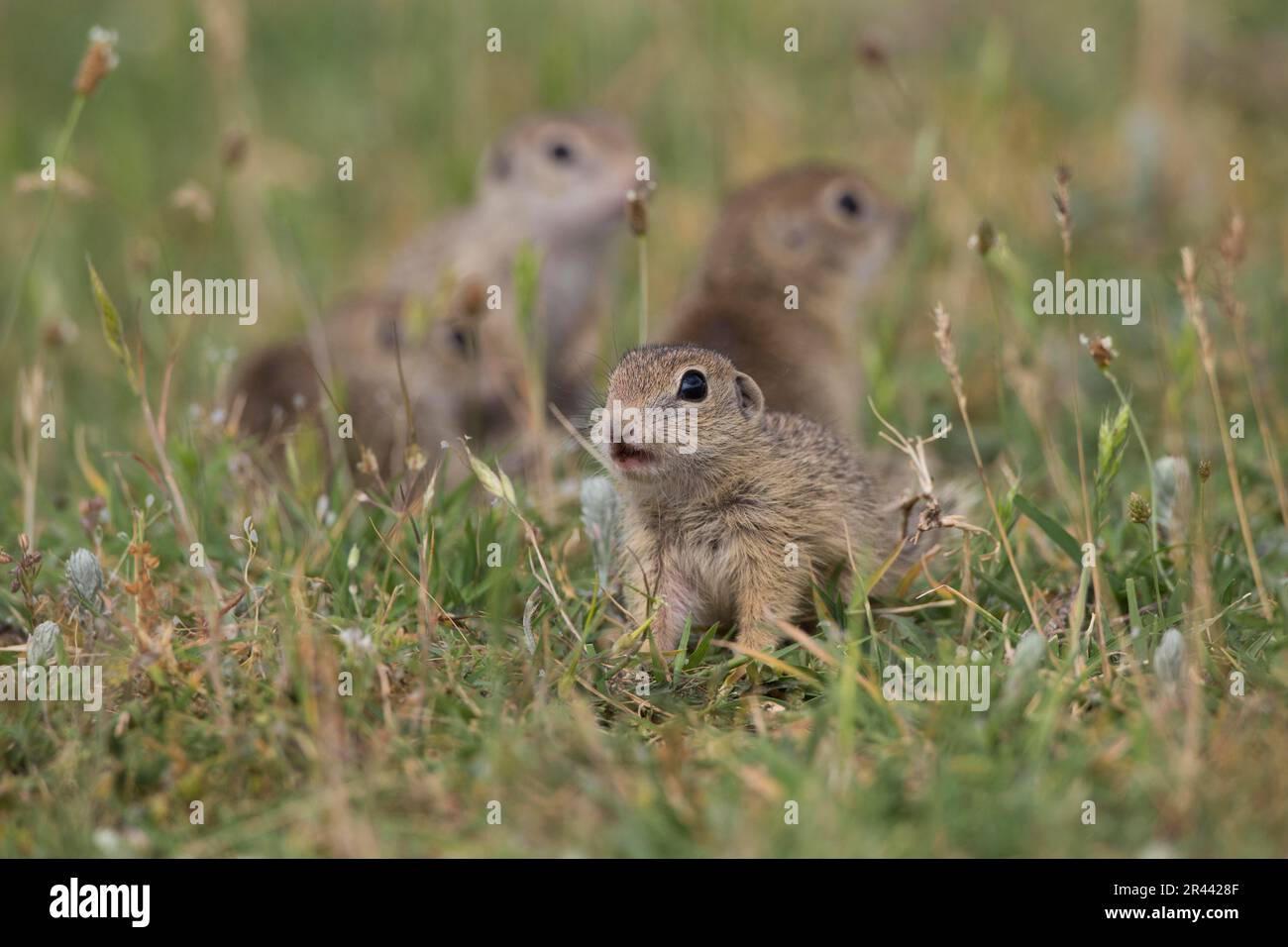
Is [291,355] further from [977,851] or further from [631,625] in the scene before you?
[977,851]

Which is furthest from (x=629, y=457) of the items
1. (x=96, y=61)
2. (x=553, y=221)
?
(x=553, y=221)

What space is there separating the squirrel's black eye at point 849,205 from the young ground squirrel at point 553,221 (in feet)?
4.51

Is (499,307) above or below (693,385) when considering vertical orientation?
above

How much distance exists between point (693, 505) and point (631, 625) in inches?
17.4

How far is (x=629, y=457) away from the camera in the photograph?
4.28 metres

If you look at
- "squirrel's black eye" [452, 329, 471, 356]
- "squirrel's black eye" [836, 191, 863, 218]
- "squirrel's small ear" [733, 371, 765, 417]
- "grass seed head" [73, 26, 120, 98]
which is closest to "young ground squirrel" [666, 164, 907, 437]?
"squirrel's black eye" [836, 191, 863, 218]

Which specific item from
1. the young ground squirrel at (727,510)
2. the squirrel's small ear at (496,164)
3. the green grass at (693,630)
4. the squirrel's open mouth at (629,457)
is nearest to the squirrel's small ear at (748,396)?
the young ground squirrel at (727,510)

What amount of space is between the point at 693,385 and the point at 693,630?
0.85 metres

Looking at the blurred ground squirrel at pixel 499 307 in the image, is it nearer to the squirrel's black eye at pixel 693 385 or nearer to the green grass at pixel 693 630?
the green grass at pixel 693 630

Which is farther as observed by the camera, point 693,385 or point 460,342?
point 460,342

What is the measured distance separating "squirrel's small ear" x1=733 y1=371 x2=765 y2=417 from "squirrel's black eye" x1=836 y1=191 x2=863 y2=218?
3091 mm

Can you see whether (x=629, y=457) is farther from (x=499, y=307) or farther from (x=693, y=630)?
(x=499, y=307)

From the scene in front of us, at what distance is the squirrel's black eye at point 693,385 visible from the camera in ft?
14.4

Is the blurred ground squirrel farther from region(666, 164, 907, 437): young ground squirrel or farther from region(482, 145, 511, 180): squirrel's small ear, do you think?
region(666, 164, 907, 437): young ground squirrel
